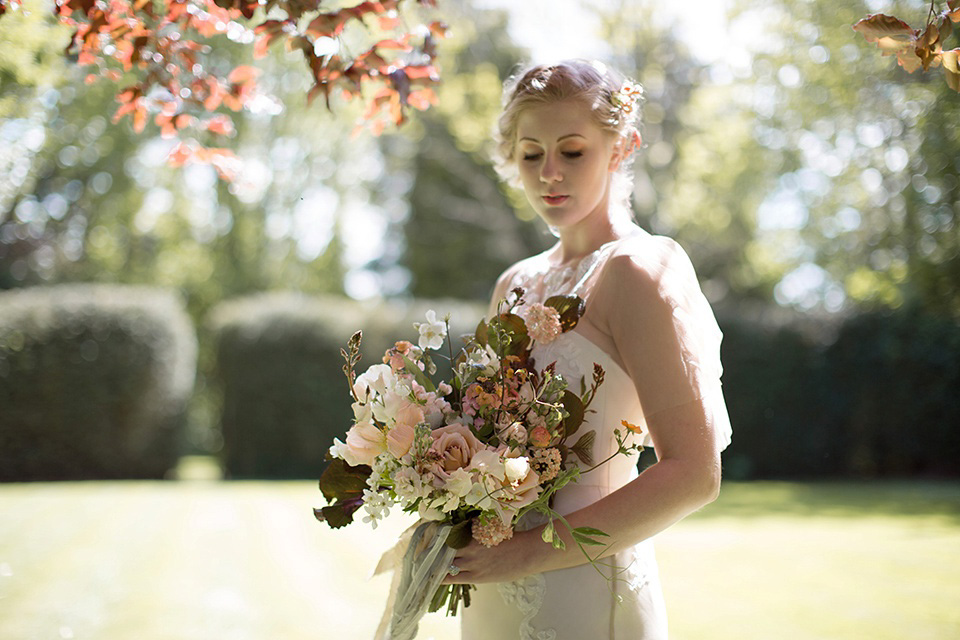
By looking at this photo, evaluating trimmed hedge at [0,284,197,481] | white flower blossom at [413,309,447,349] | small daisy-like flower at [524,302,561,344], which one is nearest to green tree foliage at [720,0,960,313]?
trimmed hedge at [0,284,197,481]

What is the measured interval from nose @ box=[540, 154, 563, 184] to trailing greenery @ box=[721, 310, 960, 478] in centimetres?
1374

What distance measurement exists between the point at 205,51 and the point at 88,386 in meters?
11.7

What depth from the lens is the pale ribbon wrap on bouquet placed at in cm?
200

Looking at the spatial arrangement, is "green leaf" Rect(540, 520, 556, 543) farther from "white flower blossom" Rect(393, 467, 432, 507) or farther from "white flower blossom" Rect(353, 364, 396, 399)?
"white flower blossom" Rect(353, 364, 396, 399)

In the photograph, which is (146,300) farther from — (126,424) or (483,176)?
(483,176)

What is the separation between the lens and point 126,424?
1409 centimetres

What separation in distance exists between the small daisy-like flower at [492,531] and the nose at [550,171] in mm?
886

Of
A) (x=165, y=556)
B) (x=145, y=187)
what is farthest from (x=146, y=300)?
(x=145, y=187)

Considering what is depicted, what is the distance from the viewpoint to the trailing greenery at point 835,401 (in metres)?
14.9

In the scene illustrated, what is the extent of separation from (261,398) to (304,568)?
7318mm

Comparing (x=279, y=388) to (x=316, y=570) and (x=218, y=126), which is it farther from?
(x=218, y=126)

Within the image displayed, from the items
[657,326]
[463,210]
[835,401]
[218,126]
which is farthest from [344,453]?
[463,210]

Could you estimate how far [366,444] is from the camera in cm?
→ 204

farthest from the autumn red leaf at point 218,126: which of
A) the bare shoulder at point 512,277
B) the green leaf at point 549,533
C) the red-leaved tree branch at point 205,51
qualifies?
the green leaf at point 549,533
